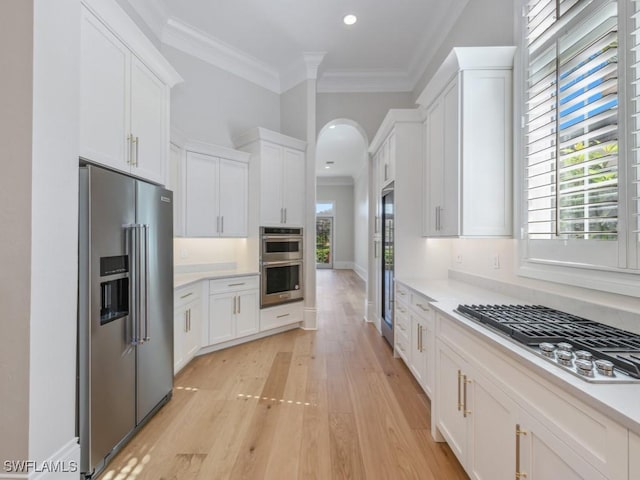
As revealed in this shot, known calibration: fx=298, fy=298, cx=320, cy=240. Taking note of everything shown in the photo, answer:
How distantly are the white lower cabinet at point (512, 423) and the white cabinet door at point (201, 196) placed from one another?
2.73 metres

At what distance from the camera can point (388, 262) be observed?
3590 millimetres

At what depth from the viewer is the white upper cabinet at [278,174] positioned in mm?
3832

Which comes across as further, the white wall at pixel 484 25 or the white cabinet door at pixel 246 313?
the white cabinet door at pixel 246 313

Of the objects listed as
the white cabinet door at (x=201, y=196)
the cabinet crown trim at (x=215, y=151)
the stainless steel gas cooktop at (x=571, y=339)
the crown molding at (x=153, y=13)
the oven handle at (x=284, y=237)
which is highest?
the crown molding at (x=153, y=13)

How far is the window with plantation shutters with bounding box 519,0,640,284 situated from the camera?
1306mm

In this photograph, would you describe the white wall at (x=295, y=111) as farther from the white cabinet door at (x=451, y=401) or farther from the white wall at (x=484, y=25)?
the white cabinet door at (x=451, y=401)

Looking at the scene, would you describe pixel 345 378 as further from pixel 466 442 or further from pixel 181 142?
pixel 181 142

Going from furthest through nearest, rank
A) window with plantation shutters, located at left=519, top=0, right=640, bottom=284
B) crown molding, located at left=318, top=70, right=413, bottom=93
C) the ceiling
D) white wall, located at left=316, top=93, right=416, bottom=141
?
white wall, located at left=316, top=93, right=416, bottom=141 < crown molding, located at left=318, top=70, right=413, bottom=93 < the ceiling < window with plantation shutters, located at left=519, top=0, right=640, bottom=284

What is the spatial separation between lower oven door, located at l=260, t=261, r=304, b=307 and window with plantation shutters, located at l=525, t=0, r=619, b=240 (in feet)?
9.29

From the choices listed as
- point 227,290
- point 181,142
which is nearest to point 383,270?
point 227,290

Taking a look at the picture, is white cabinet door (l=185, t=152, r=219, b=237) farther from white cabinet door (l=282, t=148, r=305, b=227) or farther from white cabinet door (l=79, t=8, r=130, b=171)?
white cabinet door (l=79, t=8, r=130, b=171)

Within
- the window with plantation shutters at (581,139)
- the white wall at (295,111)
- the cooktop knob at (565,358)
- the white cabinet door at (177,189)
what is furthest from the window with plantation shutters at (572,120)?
the white cabinet door at (177,189)

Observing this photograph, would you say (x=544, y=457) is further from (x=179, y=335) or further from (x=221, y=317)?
(x=221, y=317)
